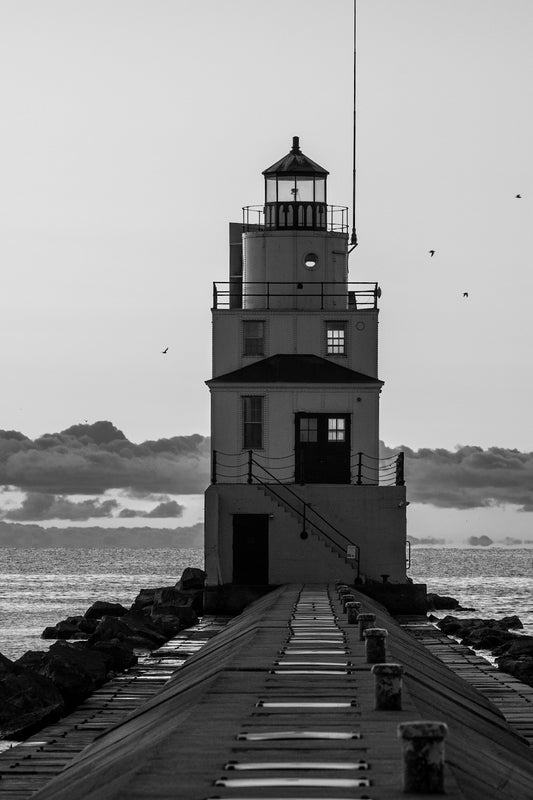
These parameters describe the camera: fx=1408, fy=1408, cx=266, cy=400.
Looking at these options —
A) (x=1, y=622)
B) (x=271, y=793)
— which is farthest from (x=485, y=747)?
(x=1, y=622)

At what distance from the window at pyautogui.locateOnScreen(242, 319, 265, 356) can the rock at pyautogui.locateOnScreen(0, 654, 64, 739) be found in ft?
74.0

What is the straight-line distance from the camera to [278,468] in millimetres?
40500

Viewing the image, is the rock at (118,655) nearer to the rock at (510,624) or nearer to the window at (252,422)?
the window at (252,422)

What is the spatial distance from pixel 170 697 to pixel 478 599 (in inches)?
2369

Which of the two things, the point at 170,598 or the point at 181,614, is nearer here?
the point at 181,614

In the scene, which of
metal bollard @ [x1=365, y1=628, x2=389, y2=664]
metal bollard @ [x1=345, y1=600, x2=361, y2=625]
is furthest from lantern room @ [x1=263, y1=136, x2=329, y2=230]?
metal bollard @ [x1=365, y1=628, x2=389, y2=664]

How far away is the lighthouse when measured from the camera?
3681 cm

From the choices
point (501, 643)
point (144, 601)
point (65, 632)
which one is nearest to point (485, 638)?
point (501, 643)

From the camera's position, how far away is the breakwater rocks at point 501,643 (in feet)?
85.1

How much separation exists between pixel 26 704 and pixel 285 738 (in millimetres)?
10192

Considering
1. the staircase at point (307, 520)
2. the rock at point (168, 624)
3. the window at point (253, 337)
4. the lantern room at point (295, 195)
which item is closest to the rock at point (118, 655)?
the rock at point (168, 624)

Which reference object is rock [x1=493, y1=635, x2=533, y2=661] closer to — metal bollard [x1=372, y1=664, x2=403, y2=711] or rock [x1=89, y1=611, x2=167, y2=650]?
rock [x1=89, y1=611, x2=167, y2=650]

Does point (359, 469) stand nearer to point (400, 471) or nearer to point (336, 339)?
point (400, 471)

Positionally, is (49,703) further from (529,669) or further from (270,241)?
(270,241)
